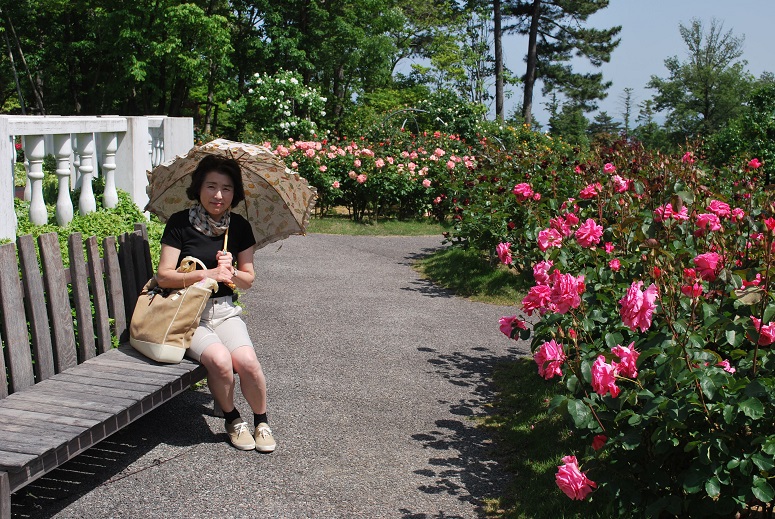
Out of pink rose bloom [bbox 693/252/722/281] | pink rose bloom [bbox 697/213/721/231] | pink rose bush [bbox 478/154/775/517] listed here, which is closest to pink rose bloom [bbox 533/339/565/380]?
pink rose bush [bbox 478/154/775/517]

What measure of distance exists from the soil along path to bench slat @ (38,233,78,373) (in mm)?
513

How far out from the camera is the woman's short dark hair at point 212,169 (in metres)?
4.38

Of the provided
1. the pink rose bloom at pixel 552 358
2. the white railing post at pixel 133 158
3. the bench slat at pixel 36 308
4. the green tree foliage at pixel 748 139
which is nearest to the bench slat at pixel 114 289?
the bench slat at pixel 36 308

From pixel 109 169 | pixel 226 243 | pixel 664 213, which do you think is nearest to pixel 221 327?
pixel 226 243

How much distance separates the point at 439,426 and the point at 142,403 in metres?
1.69

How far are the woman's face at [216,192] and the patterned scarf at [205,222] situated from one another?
0.04 meters

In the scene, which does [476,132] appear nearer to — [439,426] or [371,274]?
[371,274]

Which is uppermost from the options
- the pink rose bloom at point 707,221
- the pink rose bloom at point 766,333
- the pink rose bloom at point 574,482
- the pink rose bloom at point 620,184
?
the pink rose bloom at point 620,184

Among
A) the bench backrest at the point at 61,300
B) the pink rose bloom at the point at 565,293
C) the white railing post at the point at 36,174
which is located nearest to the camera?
the pink rose bloom at the point at 565,293

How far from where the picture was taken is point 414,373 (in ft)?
18.2

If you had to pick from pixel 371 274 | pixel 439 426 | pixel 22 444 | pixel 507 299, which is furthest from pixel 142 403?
pixel 371 274

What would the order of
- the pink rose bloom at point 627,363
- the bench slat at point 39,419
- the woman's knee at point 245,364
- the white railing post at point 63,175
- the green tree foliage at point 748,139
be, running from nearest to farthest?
the pink rose bloom at point 627,363
the bench slat at point 39,419
the woman's knee at point 245,364
the white railing post at point 63,175
the green tree foliage at point 748,139

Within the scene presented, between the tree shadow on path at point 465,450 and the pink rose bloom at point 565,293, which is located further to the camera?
the tree shadow on path at point 465,450

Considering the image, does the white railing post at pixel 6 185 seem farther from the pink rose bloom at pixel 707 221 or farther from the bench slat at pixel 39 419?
the pink rose bloom at pixel 707 221
